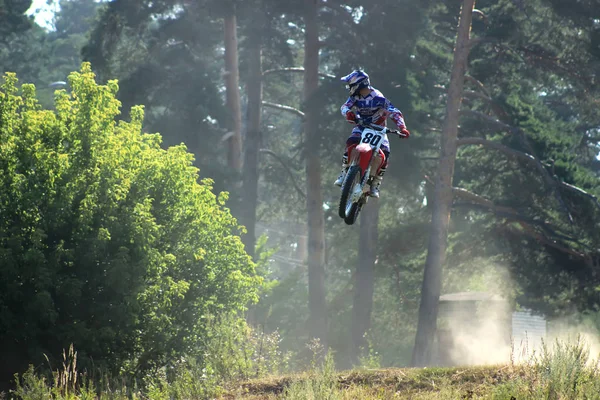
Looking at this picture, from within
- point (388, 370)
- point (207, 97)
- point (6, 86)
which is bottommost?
point (388, 370)

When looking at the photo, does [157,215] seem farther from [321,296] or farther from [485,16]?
[321,296]

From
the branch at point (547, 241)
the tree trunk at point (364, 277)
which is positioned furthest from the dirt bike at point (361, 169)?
the tree trunk at point (364, 277)

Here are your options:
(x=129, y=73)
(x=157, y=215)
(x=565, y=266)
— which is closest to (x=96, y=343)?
(x=157, y=215)

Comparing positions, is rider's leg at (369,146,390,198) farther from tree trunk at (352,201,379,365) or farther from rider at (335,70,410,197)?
tree trunk at (352,201,379,365)

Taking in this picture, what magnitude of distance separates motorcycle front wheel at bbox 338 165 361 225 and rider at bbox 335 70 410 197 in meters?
0.12

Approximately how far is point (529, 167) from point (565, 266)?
376 centimetres

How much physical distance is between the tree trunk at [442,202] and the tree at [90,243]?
12.8m

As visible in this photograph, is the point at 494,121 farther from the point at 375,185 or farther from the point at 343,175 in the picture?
the point at 343,175

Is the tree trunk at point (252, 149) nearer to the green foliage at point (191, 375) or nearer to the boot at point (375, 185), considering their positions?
the green foliage at point (191, 375)

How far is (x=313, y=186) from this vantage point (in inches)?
1577

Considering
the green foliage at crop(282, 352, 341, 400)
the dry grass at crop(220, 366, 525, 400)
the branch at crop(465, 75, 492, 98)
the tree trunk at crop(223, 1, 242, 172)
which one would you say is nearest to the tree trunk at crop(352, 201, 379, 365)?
the branch at crop(465, 75, 492, 98)

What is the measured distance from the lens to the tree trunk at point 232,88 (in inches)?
1738

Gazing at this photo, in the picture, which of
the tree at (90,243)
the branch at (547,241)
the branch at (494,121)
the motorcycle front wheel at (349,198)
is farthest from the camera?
the branch at (494,121)

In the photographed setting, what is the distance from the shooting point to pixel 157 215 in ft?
77.3
